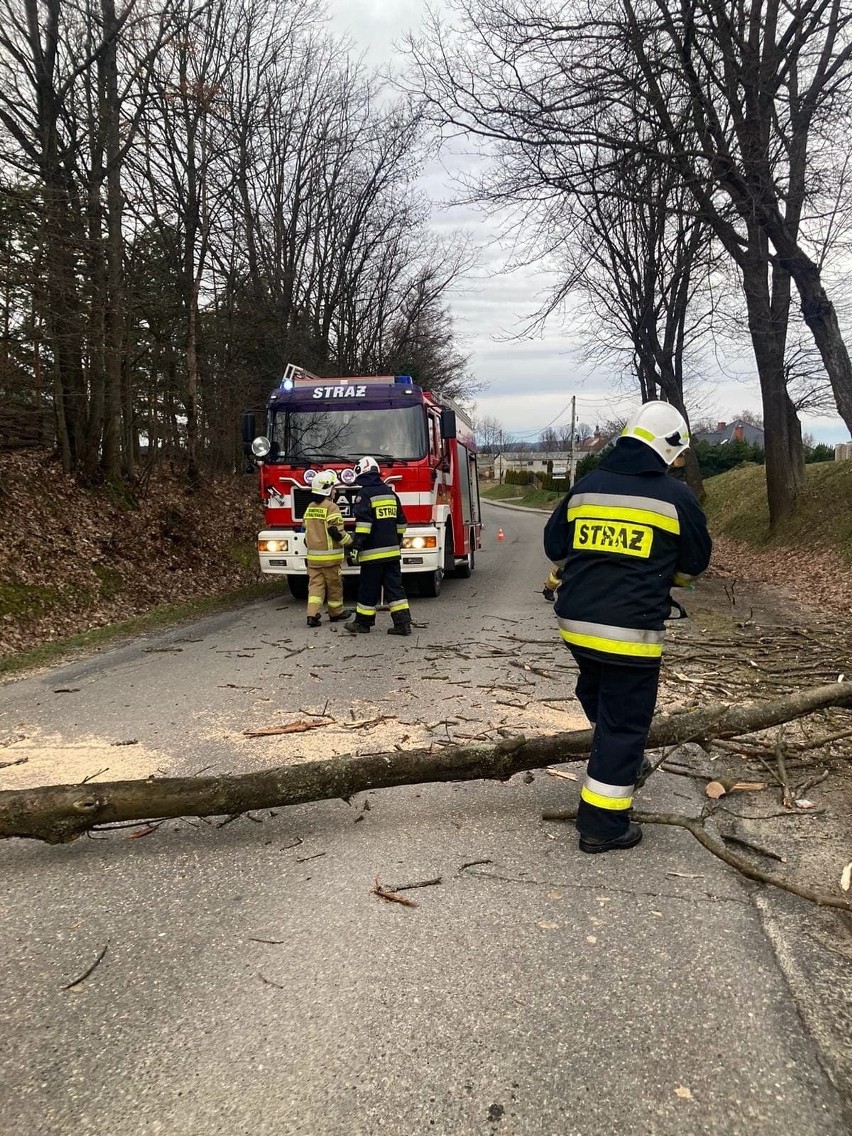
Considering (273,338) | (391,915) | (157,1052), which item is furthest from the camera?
(273,338)

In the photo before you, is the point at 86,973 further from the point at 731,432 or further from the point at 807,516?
the point at 731,432

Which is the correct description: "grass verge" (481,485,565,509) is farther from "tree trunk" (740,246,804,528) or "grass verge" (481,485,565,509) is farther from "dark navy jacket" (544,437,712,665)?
"dark navy jacket" (544,437,712,665)

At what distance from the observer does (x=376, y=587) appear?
8562 mm

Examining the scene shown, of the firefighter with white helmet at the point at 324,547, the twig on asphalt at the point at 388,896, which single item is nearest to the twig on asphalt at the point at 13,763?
the twig on asphalt at the point at 388,896

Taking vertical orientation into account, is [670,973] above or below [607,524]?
below

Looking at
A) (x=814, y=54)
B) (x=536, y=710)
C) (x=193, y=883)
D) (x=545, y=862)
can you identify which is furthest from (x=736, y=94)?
(x=193, y=883)

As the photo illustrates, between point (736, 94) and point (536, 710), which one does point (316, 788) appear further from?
point (736, 94)

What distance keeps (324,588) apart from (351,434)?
2.27 m

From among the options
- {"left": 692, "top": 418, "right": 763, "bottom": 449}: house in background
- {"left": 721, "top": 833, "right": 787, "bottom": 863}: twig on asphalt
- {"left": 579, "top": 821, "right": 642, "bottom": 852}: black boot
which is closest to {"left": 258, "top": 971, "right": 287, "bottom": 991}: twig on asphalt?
{"left": 579, "top": 821, "right": 642, "bottom": 852}: black boot

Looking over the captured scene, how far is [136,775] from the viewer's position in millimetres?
4094

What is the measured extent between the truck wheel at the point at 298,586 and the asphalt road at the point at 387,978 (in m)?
6.55

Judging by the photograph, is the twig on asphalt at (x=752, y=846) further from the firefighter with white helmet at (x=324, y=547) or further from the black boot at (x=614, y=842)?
the firefighter with white helmet at (x=324, y=547)

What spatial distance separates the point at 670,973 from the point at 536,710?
277 centimetres

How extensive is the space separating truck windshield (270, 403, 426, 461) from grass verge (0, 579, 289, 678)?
7.99 feet
